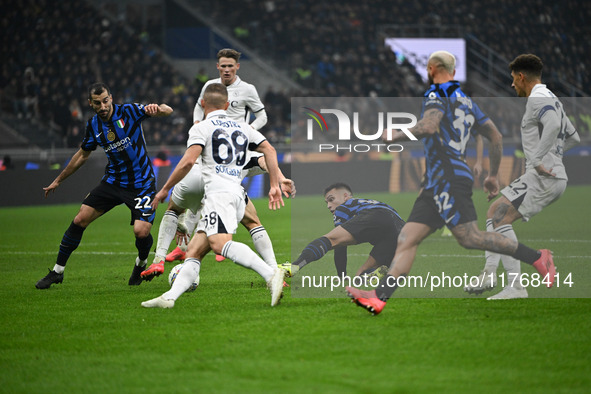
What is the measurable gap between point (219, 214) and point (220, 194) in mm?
157

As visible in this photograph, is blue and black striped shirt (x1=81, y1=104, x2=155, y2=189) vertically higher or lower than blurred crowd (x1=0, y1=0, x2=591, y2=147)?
lower

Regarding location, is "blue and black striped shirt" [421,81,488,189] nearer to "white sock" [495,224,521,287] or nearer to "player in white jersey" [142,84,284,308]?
"white sock" [495,224,521,287]

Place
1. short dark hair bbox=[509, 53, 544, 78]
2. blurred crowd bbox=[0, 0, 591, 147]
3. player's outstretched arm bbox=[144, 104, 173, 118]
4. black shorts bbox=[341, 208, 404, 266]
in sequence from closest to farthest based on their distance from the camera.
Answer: short dark hair bbox=[509, 53, 544, 78], black shorts bbox=[341, 208, 404, 266], player's outstretched arm bbox=[144, 104, 173, 118], blurred crowd bbox=[0, 0, 591, 147]

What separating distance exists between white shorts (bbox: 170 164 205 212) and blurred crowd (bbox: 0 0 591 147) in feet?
53.3

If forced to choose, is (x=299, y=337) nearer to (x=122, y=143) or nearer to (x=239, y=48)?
(x=122, y=143)

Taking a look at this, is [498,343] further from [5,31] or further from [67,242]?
[5,31]

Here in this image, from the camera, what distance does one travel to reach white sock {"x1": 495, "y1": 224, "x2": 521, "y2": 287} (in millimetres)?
6883

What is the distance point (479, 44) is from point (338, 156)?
94.7ft

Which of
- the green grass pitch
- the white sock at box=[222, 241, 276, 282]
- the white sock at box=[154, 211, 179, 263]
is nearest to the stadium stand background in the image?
the white sock at box=[154, 211, 179, 263]

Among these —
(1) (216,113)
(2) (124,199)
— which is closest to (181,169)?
(1) (216,113)

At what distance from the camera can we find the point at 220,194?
6582 mm

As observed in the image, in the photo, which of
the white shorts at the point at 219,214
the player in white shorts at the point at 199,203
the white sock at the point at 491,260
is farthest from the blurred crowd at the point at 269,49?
the white sock at the point at 491,260

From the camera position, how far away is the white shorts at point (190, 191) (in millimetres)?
7699

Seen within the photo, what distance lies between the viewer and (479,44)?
34000 mm
